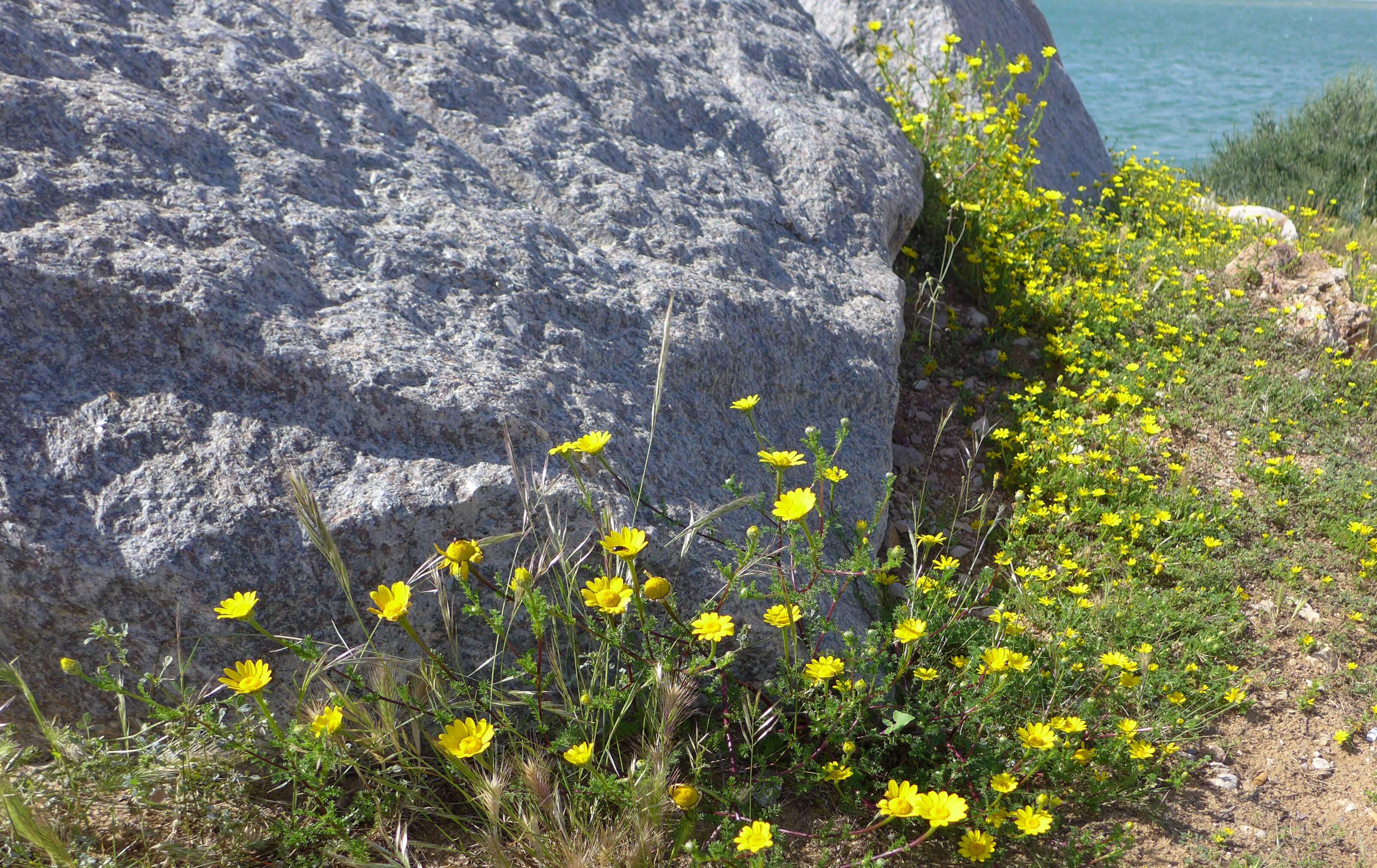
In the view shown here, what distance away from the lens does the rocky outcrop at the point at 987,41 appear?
6.64 m

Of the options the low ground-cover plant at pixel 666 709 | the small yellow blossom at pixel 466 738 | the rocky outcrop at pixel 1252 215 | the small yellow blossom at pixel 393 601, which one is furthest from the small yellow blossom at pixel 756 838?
the rocky outcrop at pixel 1252 215

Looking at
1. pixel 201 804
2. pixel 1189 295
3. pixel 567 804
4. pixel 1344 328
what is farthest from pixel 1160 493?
pixel 201 804

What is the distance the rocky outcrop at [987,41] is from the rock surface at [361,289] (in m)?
3.23

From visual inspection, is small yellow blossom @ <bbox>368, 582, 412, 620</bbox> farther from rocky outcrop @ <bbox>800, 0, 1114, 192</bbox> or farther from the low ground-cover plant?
rocky outcrop @ <bbox>800, 0, 1114, 192</bbox>

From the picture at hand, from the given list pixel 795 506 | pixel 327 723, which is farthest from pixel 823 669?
pixel 327 723

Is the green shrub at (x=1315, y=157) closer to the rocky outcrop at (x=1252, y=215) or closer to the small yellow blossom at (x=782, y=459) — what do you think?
the rocky outcrop at (x=1252, y=215)

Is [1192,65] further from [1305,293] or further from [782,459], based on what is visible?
[782,459]

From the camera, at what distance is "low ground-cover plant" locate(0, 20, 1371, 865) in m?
1.97

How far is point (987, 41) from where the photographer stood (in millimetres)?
7055

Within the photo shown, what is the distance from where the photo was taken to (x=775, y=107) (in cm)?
422

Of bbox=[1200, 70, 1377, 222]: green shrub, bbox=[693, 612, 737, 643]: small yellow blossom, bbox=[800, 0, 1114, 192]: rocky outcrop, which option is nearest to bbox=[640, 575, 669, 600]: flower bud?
bbox=[693, 612, 737, 643]: small yellow blossom

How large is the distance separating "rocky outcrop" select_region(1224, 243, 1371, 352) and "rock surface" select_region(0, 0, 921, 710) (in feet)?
8.93

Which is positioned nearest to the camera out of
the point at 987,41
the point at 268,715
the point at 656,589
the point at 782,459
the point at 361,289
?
the point at 268,715

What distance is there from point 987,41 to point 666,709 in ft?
22.4
